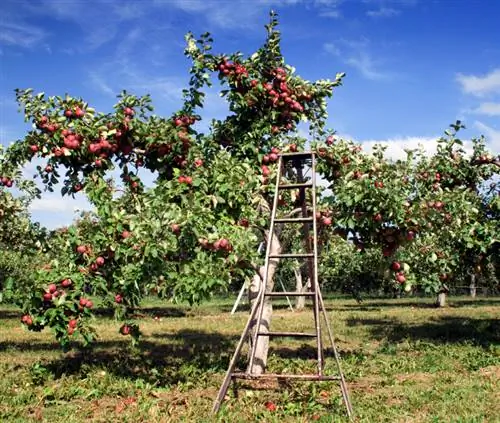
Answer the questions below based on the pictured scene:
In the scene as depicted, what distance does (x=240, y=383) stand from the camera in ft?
29.9

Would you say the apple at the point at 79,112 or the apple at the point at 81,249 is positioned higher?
the apple at the point at 79,112

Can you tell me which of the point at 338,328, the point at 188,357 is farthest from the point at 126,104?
the point at 338,328

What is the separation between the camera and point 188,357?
39.5 ft

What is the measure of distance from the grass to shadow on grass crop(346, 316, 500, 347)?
8 cm

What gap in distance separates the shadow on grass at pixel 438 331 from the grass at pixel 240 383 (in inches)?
3.1

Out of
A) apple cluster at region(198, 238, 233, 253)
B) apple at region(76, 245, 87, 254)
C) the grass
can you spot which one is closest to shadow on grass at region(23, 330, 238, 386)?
the grass

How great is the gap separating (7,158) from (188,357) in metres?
5.63

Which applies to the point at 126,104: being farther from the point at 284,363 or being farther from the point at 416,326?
the point at 416,326

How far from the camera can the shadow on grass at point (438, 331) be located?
46.9 feet

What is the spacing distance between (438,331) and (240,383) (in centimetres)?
913

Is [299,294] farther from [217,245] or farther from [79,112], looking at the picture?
[79,112]

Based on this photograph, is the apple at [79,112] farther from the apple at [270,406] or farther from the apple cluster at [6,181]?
the apple at [270,406]

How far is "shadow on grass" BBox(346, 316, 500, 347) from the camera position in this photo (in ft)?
46.9

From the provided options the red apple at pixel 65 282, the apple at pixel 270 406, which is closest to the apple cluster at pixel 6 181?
the red apple at pixel 65 282
